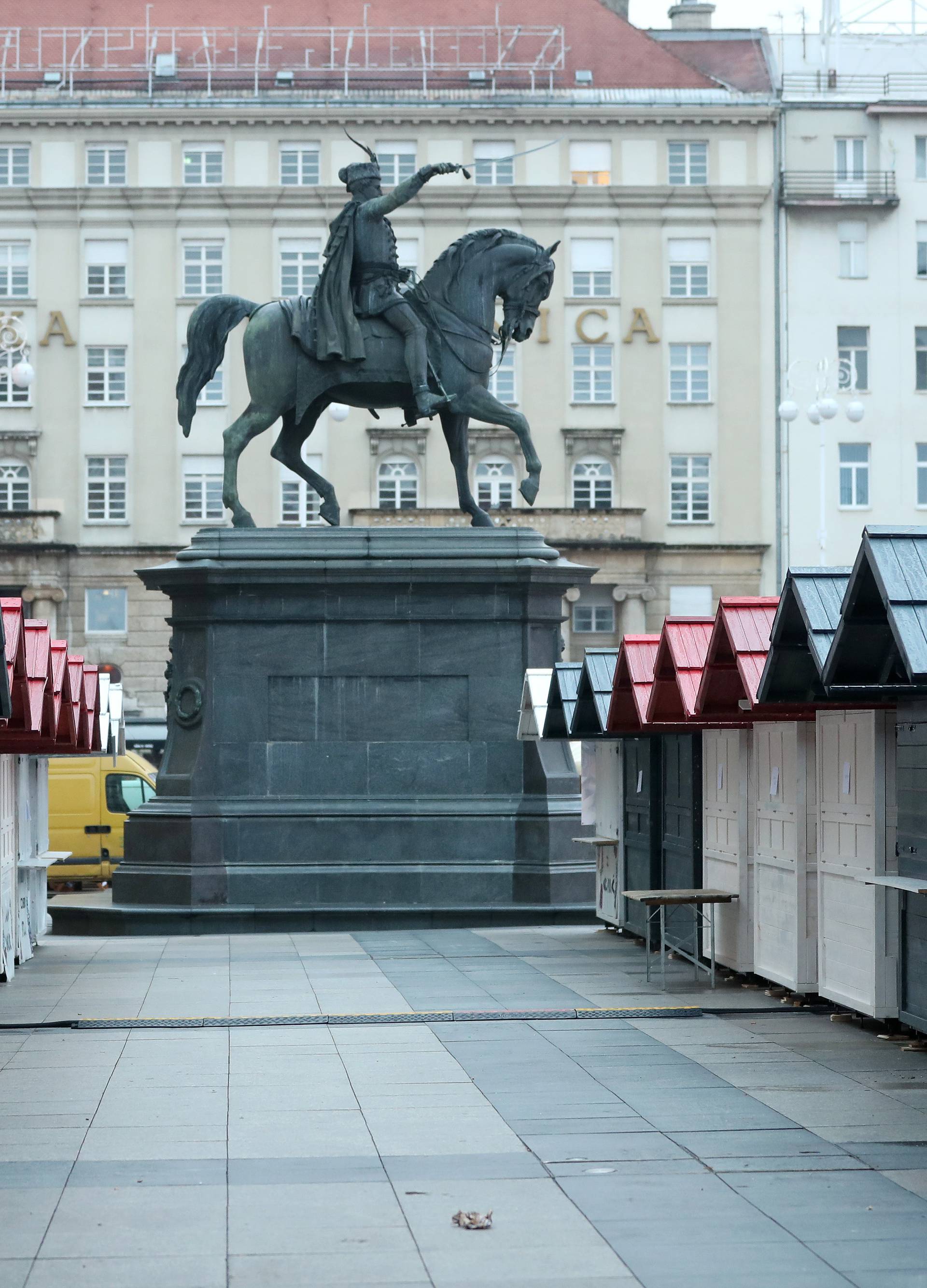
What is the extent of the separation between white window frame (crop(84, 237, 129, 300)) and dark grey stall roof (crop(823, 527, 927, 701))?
63.7 meters

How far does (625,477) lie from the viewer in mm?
74125

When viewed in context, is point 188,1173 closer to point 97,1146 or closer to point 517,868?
point 97,1146

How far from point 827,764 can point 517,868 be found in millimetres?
9412

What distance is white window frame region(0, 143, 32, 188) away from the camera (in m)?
74.1

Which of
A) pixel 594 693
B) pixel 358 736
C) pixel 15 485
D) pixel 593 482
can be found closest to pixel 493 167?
pixel 593 482

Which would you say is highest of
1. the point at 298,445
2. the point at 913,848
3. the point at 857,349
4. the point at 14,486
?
the point at 857,349

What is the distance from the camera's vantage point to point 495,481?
73812 millimetres

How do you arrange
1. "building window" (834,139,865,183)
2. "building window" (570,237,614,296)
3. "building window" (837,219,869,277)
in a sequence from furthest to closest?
"building window" (834,139,865,183)
"building window" (837,219,869,277)
"building window" (570,237,614,296)

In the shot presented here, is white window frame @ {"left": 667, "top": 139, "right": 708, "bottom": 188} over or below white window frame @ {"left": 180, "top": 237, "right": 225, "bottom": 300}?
over

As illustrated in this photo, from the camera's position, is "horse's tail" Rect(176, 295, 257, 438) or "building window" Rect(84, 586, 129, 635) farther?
"building window" Rect(84, 586, 129, 635)

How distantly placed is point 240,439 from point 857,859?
536 inches

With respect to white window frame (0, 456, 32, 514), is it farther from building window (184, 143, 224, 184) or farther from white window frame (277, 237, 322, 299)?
building window (184, 143, 224, 184)

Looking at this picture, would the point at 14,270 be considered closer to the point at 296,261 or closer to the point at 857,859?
the point at 296,261

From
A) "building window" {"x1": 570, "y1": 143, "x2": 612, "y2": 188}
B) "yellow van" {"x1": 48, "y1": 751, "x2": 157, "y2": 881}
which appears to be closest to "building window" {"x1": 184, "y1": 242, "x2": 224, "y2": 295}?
"building window" {"x1": 570, "y1": 143, "x2": 612, "y2": 188}
